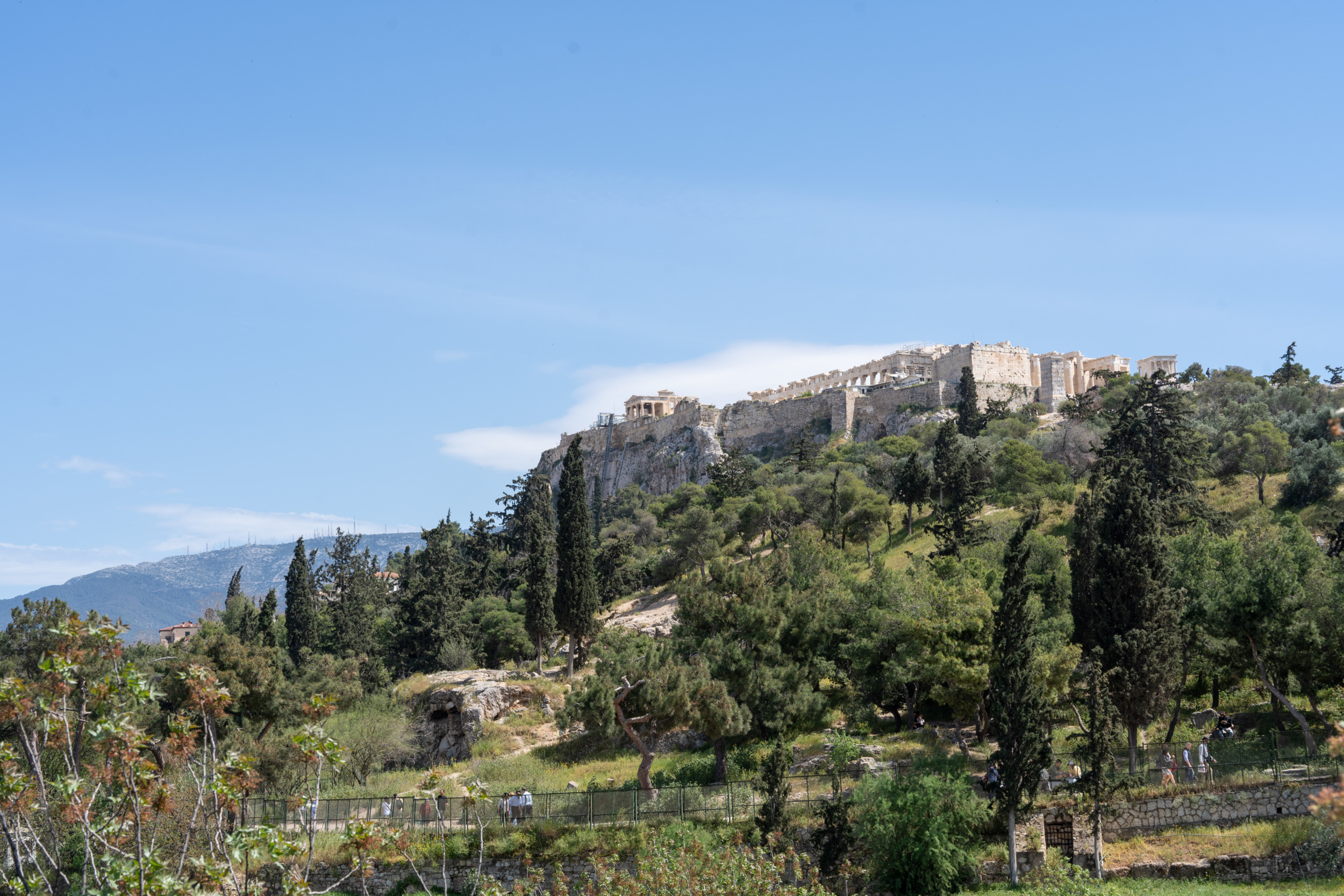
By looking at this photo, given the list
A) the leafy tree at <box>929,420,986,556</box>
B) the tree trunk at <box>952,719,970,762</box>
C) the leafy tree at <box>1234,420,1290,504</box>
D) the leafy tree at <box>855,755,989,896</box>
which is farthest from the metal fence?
the leafy tree at <box>1234,420,1290,504</box>

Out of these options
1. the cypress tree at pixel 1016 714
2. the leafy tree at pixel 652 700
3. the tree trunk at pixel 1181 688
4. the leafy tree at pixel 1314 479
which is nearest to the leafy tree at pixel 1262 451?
the leafy tree at pixel 1314 479

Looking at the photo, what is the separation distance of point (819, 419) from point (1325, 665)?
2755 inches

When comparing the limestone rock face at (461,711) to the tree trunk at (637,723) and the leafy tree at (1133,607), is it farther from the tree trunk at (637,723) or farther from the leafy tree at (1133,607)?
the leafy tree at (1133,607)

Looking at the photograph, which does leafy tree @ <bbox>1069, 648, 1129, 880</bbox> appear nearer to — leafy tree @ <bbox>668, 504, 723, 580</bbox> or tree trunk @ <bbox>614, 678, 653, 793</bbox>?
tree trunk @ <bbox>614, 678, 653, 793</bbox>

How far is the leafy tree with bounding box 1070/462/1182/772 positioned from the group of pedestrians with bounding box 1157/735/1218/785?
64 centimetres

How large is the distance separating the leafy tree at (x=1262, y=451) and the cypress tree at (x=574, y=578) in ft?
101

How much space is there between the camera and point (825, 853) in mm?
23578

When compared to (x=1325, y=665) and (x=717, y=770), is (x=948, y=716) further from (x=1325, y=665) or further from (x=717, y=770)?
(x=1325, y=665)

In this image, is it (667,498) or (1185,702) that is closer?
(1185,702)

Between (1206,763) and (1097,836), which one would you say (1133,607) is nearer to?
(1206,763)

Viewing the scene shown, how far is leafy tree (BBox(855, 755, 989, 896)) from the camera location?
22.7 metres

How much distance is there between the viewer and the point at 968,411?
76500mm

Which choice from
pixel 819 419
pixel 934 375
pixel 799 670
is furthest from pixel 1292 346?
pixel 799 670

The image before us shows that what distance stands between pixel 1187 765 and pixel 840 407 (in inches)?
2801
